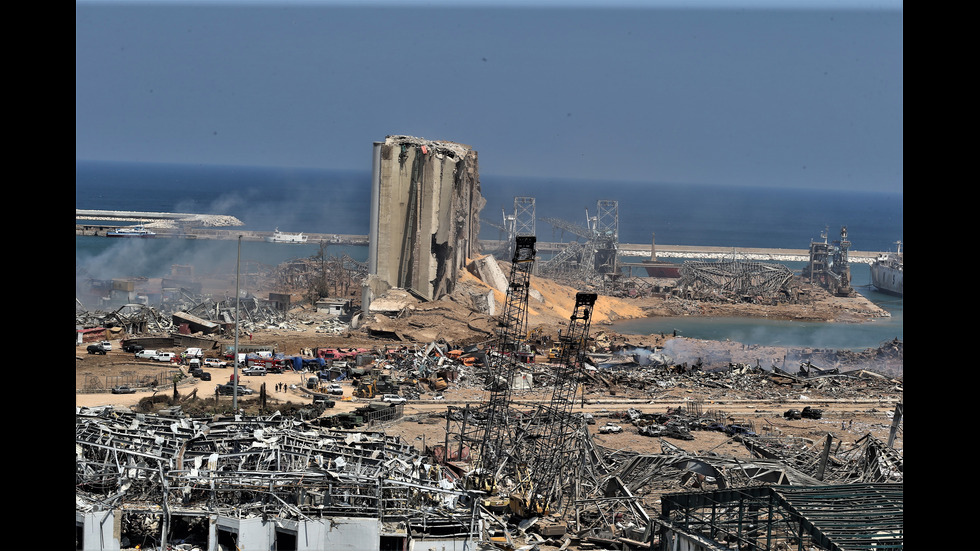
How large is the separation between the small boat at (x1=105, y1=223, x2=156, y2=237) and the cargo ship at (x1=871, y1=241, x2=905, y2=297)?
69433 mm

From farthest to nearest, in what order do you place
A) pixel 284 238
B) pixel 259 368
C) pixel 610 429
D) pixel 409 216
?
pixel 284 238 < pixel 409 216 < pixel 259 368 < pixel 610 429

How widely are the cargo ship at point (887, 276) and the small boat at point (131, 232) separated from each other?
6943 centimetres

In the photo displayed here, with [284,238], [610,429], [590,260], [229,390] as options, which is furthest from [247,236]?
[610,429]

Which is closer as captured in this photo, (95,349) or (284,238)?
(95,349)

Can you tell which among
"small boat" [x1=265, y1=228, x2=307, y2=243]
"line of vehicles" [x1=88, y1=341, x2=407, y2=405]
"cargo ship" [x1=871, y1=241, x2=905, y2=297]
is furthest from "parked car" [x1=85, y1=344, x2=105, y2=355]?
"cargo ship" [x1=871, y1=241, x2=905, y2=297]

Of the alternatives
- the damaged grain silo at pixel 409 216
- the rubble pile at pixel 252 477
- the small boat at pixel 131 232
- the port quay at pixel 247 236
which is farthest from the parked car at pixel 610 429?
the small boat at pixel 131 232

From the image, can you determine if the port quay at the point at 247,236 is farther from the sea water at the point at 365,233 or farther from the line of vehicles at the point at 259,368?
the line of vehicles at the point at 259,368

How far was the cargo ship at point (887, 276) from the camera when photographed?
9456 cm

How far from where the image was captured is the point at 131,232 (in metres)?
99.8

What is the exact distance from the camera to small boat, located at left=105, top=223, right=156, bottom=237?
97.5 metres

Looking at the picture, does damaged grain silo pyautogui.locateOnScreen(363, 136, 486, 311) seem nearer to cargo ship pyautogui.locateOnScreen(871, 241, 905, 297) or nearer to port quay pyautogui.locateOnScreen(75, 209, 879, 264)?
port quay pyautogui.locateOnScreen(75, 209, 879, 264)

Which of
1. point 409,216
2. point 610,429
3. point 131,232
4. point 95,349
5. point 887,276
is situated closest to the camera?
point 610,429

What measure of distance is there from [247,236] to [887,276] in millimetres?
63487

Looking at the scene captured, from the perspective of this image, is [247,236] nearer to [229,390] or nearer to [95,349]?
[95,349]
